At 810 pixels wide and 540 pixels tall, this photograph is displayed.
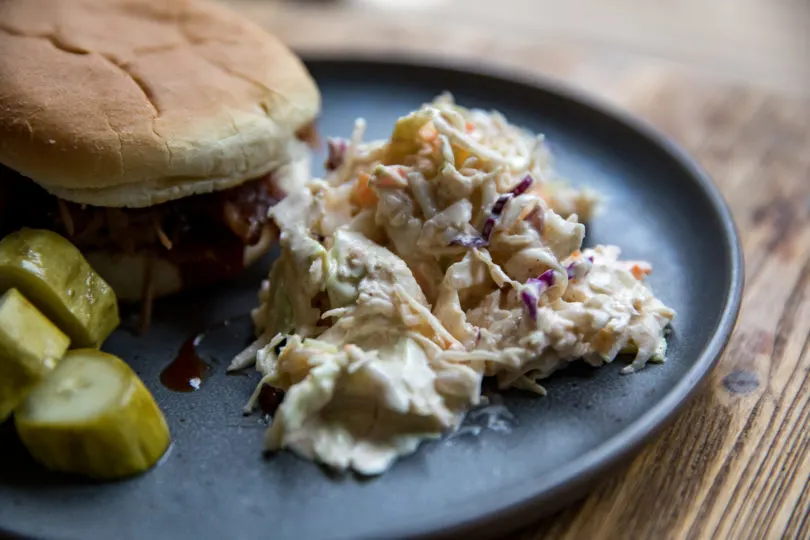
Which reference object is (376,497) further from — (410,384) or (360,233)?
(360,233)

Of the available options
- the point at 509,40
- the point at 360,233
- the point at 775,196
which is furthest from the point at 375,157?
the point at 509,40

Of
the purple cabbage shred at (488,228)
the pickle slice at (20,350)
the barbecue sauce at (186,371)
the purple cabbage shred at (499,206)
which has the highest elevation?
the purple cabbage shred at (499,206)

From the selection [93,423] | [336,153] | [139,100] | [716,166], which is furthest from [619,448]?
[716,166]

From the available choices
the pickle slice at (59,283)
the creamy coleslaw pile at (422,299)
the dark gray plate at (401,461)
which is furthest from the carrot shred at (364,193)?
the pickle slice at (59,283)

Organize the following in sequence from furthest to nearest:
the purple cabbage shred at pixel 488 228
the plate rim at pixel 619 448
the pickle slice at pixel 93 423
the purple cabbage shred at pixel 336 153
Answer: the purple cabbage shred at pixel 336 153 < the purple cabbage shred at pixel 488 228 < the pickle slice at pixel 93 423 < the plate rim at pixel 619 448

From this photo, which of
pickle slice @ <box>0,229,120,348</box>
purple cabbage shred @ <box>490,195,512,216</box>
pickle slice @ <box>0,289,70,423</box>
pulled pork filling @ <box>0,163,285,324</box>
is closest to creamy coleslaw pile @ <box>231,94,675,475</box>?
purple cabbage shred @ <box>490,195,512,216</box>

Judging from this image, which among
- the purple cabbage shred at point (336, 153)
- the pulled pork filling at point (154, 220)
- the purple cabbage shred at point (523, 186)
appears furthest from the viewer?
the purple cabbage shred at point (336, 153)

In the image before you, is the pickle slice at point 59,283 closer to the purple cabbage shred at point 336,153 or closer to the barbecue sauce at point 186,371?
the barbecue sauce at point 186,371

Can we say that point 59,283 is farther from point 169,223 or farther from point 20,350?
point 169,223
